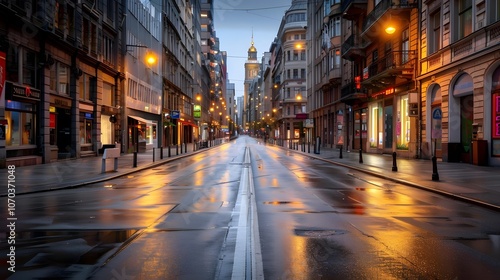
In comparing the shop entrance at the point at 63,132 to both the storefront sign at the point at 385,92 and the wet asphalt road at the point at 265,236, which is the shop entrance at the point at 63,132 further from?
Answer: the storefront sign at the point at 385,92

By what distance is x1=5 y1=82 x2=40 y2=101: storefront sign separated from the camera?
2084 cm

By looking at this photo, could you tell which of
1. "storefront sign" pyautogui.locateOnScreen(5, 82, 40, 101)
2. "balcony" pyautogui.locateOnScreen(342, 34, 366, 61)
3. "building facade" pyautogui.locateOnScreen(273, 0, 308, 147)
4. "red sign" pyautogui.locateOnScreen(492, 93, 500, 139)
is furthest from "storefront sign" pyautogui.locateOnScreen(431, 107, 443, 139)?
"building facade" pyautogui.locateOnScreen(273, 0, 308, 147)

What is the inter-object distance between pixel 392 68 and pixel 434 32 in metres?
3.50

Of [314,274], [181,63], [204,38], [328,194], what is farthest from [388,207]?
[204,38]

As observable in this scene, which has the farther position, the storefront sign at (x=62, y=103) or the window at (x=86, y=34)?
the window at (x=86, y=34)

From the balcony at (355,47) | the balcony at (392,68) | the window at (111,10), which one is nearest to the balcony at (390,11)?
the balcony at (392,68)

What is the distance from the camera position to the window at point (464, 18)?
891 inches

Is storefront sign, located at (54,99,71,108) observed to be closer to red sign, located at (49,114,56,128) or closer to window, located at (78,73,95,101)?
red sign, located at (49,114,56,128)

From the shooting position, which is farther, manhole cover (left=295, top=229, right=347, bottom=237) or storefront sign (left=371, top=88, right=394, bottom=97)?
storefront sign (left=371, top=88, right=394, bottom=97)

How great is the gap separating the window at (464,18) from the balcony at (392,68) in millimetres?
5276

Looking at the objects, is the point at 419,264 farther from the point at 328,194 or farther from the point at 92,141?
the point at 92,141

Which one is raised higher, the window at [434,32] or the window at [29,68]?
the window at [434,32]

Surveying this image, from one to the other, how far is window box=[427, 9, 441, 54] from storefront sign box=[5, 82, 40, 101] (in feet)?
75.2

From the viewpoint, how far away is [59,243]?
695 centimetres
